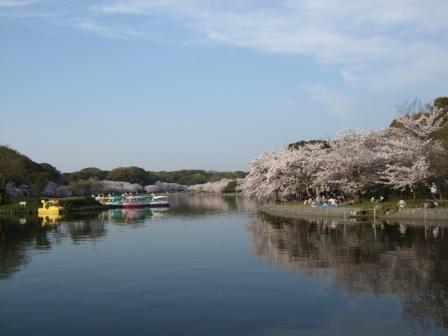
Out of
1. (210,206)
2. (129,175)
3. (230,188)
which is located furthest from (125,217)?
(129,175)

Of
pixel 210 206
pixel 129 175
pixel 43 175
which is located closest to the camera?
pixel 210 206

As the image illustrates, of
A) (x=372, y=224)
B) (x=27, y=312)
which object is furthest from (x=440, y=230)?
(x=27, y=312)

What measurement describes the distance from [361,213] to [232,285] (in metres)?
27.4

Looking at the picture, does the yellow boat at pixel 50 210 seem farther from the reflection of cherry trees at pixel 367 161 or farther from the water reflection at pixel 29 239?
the reflection of cherry trees at pixel 367 161

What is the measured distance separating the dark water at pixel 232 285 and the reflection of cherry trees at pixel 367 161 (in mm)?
12273

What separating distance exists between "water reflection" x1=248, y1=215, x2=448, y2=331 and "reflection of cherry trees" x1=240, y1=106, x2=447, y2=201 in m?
8.75

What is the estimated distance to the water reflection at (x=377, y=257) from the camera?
49.8 feet

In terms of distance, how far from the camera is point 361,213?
4278 cm

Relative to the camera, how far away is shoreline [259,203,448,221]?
37531mm

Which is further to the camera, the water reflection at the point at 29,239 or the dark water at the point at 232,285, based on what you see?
the water reflection at the point at 29,239

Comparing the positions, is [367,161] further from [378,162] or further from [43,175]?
[43,175]

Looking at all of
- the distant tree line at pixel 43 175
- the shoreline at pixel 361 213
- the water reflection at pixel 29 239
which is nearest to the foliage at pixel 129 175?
the distant tree line at pixel 43 175

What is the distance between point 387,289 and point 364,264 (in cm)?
454

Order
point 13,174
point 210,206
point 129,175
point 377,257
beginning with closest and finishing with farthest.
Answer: point 377,257, point 13,174, point 210,206, point 129,175
